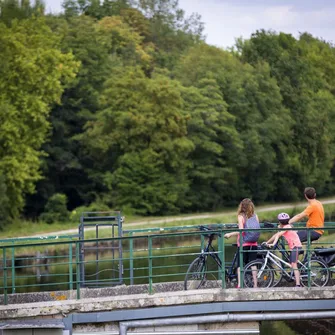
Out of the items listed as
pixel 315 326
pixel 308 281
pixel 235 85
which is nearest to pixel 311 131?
pixel 235 85

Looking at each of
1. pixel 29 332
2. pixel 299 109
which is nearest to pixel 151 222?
pixel 299 109

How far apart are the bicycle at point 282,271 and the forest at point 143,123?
4201cm

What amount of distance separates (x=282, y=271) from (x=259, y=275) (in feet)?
1.39

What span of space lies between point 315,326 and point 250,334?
8.17 metres

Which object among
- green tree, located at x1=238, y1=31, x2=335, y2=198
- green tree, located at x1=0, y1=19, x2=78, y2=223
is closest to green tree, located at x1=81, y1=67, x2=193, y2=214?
green tree, located at x1=0, y1=19, x2=78, y2=223

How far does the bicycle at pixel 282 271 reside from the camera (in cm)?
1816

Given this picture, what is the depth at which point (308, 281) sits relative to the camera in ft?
57.7

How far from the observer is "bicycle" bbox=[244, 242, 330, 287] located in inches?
715

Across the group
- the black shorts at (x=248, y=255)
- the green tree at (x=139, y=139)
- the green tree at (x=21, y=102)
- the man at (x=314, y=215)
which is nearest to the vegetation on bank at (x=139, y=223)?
the green tree at (x=21, y=102)

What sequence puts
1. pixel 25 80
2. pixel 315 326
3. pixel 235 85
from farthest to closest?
1. pixel 235 85
2. pixel 25 80
3. pixel 315 326

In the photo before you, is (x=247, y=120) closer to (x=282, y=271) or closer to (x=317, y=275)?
(x=317, y=275)

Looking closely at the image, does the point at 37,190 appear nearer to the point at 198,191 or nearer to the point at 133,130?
the point at 133,130

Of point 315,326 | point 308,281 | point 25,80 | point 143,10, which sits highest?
point 143,10

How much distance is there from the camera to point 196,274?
1920 centimetres
